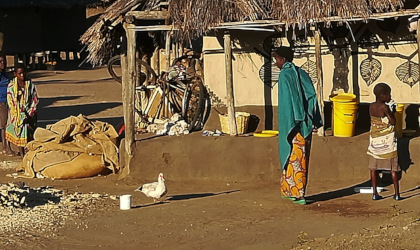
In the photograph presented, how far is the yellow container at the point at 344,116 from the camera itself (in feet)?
35.5

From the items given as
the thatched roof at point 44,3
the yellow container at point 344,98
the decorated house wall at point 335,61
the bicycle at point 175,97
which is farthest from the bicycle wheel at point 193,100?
the thatched roof at point 44,3

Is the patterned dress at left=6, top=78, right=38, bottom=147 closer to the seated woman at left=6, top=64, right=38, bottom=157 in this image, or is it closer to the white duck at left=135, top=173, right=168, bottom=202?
the seated woman at left=6, top=64, right=38, bottom=157

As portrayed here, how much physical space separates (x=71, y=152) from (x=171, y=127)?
1417 mm

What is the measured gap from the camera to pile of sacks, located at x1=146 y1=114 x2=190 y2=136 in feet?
37.4

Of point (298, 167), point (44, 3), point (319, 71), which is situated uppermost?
point (44, 3)

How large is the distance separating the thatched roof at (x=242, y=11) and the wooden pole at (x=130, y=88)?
12.8 inches

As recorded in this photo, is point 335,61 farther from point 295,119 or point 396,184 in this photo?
point 295,119

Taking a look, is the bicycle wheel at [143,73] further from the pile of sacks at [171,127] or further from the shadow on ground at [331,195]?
the shadow on ground at [331,195]

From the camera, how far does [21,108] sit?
12.4m

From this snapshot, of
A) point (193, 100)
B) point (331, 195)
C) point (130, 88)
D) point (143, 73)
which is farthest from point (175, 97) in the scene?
point (331, 195)

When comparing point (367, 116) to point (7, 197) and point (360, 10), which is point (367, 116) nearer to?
point (360, 10)

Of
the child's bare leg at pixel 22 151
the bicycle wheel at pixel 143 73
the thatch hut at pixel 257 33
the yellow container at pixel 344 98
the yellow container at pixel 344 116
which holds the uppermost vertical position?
the thatch hut at pixel 257 33

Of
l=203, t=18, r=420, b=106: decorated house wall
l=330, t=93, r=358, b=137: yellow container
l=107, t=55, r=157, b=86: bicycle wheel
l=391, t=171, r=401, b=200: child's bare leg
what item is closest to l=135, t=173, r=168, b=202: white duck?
l=391, t=171, r=401, b=200: child's bare leg

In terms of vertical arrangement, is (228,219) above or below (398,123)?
below
